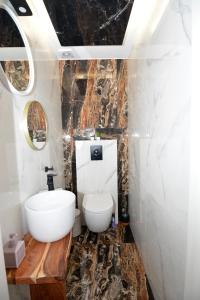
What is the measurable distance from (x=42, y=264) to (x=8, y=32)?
148cm

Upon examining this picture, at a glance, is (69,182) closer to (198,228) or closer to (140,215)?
(140,215)

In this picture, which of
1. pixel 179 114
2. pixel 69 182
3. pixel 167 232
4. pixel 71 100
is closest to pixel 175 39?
pixel 179 114

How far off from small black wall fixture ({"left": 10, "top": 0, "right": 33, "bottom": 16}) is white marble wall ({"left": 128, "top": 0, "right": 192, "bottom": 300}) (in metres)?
0.95

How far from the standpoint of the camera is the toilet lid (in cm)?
222

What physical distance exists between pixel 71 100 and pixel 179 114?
75.5 inches

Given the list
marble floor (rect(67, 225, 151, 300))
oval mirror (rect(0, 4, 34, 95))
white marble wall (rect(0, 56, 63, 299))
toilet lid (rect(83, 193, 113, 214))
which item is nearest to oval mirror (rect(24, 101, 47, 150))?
white marble wall (rect(0, 56, 63, 299))

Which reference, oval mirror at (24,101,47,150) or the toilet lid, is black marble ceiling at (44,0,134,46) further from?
the toilet lid

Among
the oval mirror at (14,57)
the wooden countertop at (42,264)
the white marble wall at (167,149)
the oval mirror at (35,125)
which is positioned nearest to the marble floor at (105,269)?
the white marble wall at (167,149)

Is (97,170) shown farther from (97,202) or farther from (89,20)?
(89,20)

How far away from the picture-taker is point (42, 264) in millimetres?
1050

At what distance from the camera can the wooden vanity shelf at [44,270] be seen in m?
0.97

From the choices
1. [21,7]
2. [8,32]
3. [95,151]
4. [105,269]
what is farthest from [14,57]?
[105,269]

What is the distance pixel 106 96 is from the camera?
2.64m

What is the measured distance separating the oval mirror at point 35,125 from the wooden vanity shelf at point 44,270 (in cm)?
79
